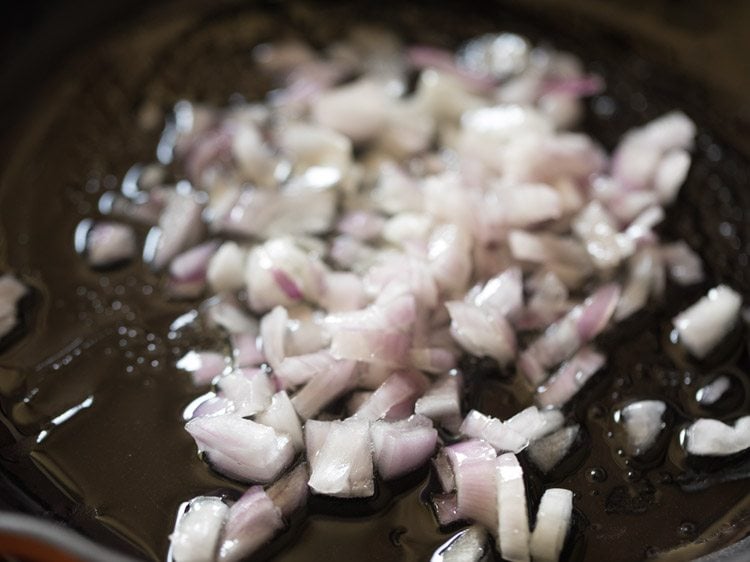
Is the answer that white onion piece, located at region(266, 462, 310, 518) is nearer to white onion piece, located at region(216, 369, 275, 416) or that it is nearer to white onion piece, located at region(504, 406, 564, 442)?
white onion piece, located at region(216, 369, 275, 416)

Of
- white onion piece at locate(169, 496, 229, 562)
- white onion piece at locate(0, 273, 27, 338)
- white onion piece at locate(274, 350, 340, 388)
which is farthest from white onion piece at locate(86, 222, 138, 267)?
white onion piece at locate(169, 496, 229, 562)

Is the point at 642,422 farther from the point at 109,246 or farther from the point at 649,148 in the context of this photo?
the point at 109,246

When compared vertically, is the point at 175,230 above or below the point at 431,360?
above

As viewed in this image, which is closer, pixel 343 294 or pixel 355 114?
pixel 343 294

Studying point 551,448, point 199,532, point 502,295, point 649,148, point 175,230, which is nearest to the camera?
point 199,532

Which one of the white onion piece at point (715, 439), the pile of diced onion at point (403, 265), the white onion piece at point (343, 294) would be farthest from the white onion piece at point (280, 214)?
the white onion piece at point (715, 439)

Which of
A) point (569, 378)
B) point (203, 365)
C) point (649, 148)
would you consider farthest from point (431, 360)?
point (649, 148)

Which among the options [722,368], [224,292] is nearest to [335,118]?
[224,292]
